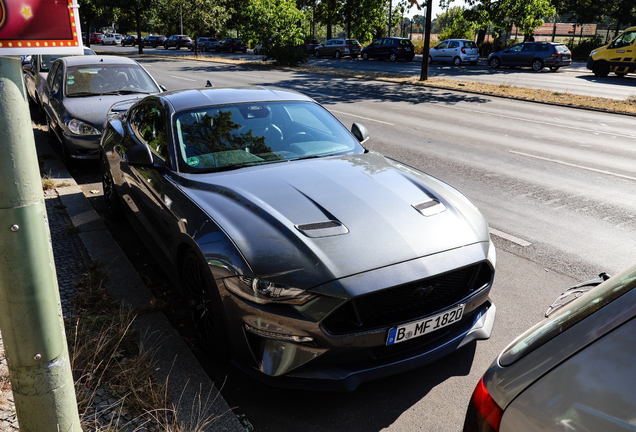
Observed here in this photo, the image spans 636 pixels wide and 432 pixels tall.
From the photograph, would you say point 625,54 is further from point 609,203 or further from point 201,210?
point 201,210

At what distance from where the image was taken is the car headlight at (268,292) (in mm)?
2756

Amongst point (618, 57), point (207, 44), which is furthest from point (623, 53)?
point (207, 44)

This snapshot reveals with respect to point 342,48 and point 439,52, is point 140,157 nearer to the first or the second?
point 439,52

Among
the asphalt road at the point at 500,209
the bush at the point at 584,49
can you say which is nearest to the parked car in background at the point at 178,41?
the bush at the point at 584,49

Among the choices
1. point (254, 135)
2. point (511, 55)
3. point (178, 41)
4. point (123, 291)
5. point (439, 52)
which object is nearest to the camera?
point (123, 291)

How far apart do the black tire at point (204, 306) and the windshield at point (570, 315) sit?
72.5 inches

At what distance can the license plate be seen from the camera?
9.38ft

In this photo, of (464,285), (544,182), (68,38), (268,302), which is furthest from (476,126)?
(68,38)

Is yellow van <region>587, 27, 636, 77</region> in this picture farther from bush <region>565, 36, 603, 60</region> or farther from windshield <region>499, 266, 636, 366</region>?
windshield <region>499, 266, 636, 366</region>

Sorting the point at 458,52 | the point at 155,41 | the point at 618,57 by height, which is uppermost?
the point at 155,41

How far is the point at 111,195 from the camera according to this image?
5.95 metres

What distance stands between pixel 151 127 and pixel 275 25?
31435 millimetres

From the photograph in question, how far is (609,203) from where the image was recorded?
22.5ft

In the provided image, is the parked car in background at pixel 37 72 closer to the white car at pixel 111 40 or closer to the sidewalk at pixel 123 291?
the sidewalk at pixel 123 291
